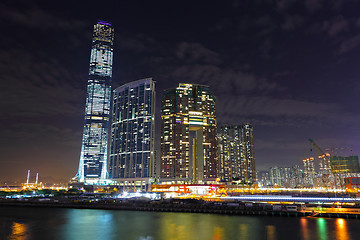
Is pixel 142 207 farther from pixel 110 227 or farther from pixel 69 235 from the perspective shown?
pixel 69 235

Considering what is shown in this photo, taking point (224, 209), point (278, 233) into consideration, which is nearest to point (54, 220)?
point (224, 209)

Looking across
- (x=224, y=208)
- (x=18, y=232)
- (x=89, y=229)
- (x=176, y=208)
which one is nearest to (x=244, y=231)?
(x=224, y=208)

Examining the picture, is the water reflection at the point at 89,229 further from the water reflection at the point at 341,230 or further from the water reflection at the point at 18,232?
the water reflection at the point at 341,230

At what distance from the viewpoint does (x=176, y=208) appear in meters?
92.4

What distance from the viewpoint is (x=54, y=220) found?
242ft

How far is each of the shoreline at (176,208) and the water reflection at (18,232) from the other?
3983 cm

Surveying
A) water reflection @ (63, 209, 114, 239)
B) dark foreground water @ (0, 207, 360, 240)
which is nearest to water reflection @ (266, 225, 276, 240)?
dark foreground water @ (0, 207, 360, 240)

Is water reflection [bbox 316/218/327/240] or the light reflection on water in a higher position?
water reflection [bbox 316/218/327/240]

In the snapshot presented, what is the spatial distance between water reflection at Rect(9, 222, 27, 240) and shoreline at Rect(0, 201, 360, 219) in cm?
3983

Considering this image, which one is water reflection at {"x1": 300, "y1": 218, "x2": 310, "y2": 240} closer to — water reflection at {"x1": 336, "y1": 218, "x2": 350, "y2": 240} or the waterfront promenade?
water reflection at {"x1": 336, "y1": 218, "x2": 350, "y2": 240}

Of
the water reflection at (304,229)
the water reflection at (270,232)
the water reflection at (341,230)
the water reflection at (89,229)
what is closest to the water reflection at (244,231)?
the water reflection at (270,232)

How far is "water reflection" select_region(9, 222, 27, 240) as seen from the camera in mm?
52312

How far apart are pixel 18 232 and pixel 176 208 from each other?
2005 inches

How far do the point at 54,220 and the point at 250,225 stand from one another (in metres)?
56.5
